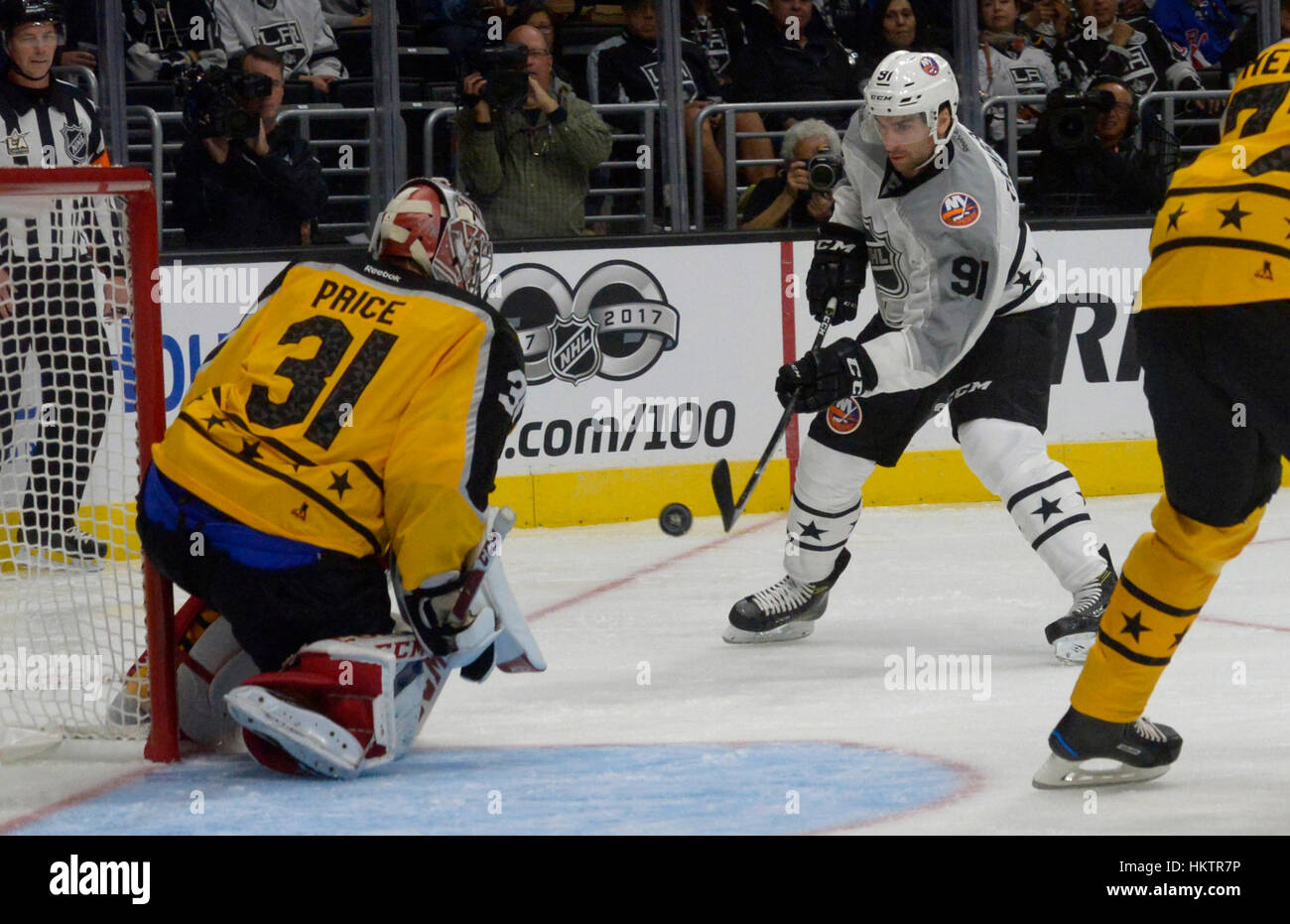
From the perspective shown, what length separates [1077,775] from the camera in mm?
2863

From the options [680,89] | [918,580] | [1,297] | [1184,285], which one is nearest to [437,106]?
[680,89]

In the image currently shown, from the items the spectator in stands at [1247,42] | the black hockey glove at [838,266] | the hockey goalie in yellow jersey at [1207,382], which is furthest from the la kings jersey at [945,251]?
the spectator in stands at [1247,42]

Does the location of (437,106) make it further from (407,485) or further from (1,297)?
(407,485)

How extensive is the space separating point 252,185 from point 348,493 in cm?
331

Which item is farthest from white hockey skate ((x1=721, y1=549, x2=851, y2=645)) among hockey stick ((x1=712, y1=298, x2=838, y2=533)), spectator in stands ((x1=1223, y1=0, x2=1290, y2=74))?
spectator in stands ((x1=1223, y1=0, x2=1290, y2=74))

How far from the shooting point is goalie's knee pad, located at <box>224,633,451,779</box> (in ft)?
9.59

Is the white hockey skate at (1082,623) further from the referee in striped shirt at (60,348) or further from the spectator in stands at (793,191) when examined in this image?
the spectator in stands at (793,191)

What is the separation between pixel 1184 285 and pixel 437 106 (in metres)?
4.24

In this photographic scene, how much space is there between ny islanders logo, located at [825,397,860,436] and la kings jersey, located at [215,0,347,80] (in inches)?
117

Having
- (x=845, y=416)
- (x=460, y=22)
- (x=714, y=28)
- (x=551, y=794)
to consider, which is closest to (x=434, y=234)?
(x=551, y=794)

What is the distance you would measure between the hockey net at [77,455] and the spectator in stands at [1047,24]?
4657 mm

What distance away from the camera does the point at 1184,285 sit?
8.57ft

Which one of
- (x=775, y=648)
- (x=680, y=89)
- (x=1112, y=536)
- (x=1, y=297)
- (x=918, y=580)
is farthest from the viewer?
(x=680, y=89)
